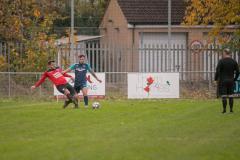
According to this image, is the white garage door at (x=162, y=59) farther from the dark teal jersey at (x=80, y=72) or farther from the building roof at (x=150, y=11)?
the dark teal jersey at (x=80, y=72)

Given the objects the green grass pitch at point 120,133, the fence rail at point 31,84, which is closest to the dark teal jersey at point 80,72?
the green grass pitch at point 120,133

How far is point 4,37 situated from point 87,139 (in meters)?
22.1

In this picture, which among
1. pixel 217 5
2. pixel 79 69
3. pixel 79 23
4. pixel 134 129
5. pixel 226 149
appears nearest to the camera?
pixel 226 149

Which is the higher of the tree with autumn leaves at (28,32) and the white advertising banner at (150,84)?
the tree with autumn leaves at (28,32)

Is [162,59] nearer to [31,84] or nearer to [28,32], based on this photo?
[31,84]

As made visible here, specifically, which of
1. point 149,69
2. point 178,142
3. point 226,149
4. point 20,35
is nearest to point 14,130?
point 178,142

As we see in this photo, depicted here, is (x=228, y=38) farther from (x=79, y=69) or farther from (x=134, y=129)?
(x=134, y=129)

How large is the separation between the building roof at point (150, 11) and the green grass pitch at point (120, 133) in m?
17.2

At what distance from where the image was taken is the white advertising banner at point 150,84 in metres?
29.4

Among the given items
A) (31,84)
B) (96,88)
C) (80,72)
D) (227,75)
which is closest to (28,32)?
(31,84)

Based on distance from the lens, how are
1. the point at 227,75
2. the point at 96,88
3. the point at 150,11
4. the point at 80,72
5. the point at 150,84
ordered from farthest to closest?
the point at 150,11 → the point at 150,84 → the point at 96,88 → the point at 80,72 → the point at 227,75

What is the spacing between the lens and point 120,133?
1633 cm

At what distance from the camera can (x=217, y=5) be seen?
3291 centimetres

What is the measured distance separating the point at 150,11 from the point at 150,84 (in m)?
13.2
